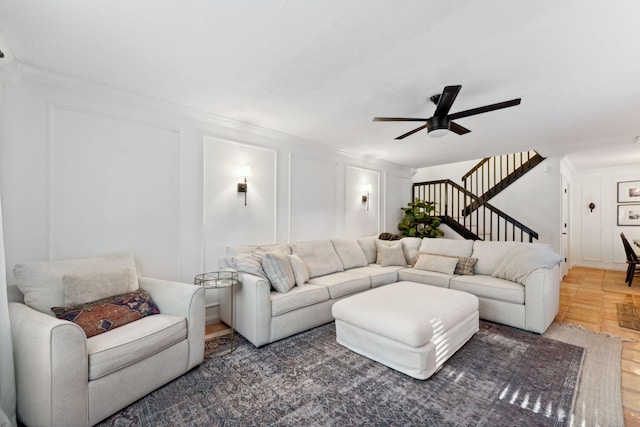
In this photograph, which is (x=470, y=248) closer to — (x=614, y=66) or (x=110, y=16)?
(x=614, y=66)

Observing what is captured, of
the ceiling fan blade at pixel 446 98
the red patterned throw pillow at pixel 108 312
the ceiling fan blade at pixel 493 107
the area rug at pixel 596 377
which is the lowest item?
the area rug at pixel 596 377

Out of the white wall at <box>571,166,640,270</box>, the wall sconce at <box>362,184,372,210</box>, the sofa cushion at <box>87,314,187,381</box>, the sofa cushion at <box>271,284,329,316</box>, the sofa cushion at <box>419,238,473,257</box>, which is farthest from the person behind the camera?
the white wall at <box>571,166,640,270</box>

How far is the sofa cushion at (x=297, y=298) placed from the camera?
9.00 ft

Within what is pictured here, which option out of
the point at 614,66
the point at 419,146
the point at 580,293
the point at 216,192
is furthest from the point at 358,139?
the point at 580,293

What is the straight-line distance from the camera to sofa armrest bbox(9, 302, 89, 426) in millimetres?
1489

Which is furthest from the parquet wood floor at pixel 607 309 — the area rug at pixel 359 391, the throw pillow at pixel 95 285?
the throw pillow at pixel 95 285

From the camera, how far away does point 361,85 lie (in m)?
2.46

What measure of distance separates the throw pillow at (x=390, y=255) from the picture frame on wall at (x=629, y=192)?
5.84 m

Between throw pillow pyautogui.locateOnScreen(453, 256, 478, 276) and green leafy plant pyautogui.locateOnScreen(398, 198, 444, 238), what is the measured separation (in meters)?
2.23

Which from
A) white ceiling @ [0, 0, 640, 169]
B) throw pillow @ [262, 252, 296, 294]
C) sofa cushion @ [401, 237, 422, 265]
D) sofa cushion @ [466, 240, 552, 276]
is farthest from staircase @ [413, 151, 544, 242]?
throw pillow @ [262, 252, 296, 294]

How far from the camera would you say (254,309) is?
262cm

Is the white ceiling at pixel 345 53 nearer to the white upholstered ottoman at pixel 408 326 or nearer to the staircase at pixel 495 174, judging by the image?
the white upholstered ottoman at pixel 408 326

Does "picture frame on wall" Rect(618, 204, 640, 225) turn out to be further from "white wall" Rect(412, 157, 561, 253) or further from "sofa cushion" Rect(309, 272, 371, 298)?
"sofa cushion" Rect(309, 272, 371, 298)

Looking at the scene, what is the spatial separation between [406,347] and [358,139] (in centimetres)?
295
